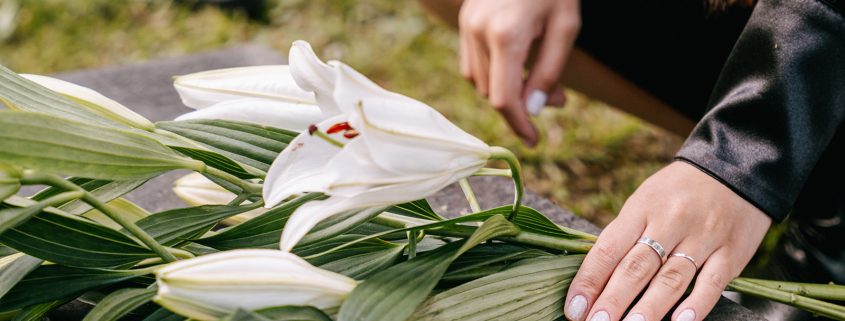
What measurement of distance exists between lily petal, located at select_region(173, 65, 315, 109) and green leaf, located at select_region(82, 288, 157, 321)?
0.48 ft

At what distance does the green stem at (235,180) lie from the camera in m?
0.53

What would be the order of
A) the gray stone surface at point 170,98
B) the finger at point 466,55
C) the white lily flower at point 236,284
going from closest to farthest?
1. the white lily flower at point 236,284
2. the gray stone surface at point 170,98
3. the finger at point 466,55

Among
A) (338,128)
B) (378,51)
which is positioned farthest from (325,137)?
(378,51)

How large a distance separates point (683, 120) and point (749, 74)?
447 millimetres

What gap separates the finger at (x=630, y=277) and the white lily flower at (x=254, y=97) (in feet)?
0.71

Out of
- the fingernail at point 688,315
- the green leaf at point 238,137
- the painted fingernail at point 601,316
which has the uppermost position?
the green leaf at point 238,137

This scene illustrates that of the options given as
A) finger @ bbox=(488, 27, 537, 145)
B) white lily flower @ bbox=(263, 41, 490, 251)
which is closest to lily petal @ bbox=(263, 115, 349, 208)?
white lily flower @ bbox=(263, 41, 490, 251)

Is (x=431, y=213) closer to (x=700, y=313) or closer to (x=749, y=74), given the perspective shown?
(x=700, y=313)

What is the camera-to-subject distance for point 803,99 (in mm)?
636

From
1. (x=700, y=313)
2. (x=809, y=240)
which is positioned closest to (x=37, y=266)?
(x=700, y=313)

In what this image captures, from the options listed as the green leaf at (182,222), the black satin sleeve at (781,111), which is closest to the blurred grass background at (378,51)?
the black satin sleeve at (781,111)

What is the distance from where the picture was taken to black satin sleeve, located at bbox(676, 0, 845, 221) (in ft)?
Result: 2.02

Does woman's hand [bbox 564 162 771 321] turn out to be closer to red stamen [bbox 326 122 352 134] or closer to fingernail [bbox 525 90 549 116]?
red stamen [bbox 326 122 352 134]

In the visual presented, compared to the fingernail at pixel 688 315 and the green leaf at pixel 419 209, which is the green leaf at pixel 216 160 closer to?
the green leaf at pixel 419 209
